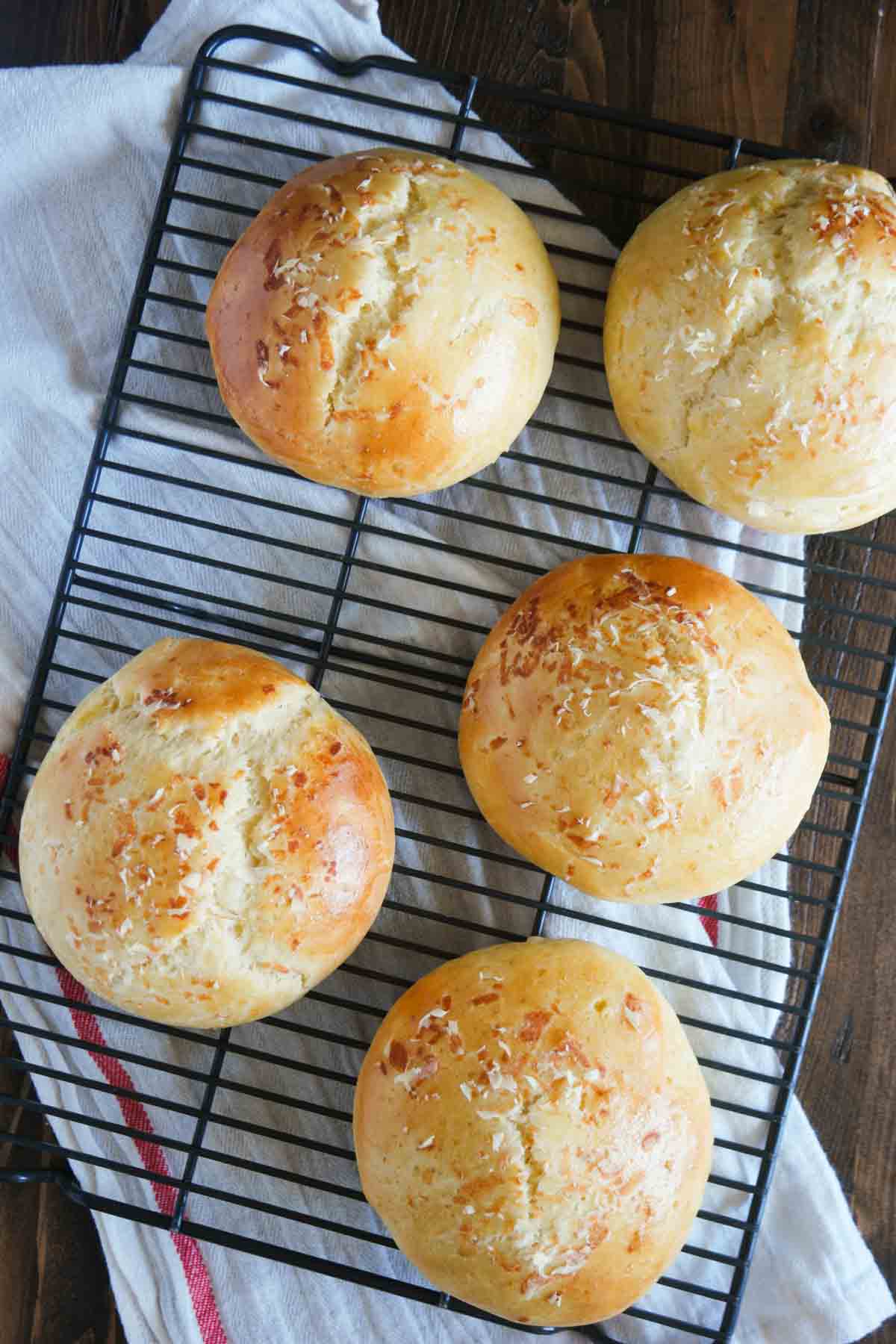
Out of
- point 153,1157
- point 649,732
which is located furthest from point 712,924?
point 153,1157

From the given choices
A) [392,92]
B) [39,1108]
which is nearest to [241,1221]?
[39,1108]

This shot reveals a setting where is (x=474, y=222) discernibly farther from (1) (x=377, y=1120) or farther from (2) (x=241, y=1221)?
(2) (x=241, y=1221)

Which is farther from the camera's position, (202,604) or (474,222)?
(202,604)

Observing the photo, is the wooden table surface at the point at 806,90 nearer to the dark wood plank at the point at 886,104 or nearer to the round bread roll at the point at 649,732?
the dark wood plank at the point at 886,104

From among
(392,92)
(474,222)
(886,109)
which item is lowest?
(474,222)

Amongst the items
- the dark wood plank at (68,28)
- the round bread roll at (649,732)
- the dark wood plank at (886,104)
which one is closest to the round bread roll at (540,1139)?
the round bread roll at (649,732)
